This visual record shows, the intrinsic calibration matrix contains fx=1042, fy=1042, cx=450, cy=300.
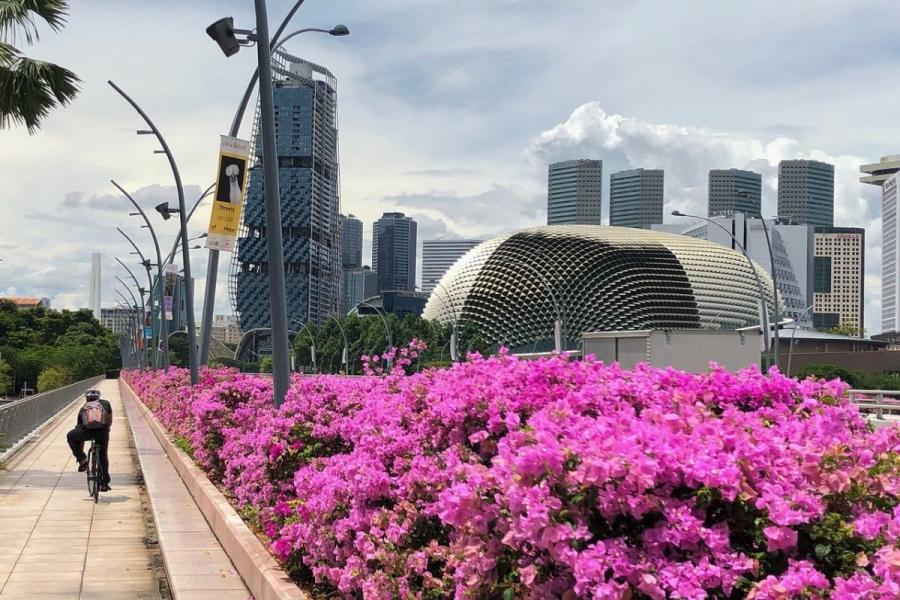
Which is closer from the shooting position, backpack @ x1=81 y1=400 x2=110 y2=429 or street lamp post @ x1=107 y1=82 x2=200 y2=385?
backpack @ x1=81 y1=400 x2=110 y2=429

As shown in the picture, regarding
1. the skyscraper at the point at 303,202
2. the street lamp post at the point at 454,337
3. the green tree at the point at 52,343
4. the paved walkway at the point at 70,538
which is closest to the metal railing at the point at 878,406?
Result: the street lamp post at the point at 454,337

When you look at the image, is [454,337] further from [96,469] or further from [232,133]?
[96,469]

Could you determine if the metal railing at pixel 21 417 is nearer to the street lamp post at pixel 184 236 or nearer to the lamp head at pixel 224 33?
the street lamp post at pixel 184 236

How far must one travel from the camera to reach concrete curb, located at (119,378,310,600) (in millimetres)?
7266

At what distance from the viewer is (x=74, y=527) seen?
13281 mm

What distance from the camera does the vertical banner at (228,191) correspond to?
17.8 meters

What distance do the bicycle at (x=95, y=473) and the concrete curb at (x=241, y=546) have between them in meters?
1.47

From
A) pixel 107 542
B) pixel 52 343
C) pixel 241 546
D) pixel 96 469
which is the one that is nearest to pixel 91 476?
pixel 96 469

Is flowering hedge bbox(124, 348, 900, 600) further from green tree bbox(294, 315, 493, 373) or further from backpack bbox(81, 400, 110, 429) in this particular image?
green tree bbox(294, 315, 493, 373)

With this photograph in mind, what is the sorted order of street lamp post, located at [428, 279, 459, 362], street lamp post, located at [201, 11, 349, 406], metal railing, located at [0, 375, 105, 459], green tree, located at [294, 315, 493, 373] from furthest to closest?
green tree, located at [294, 315, 493, 373] → street lamp post, located at [428, 279, 459, 362] → metal railing, located at [0, 375, 105, 459] → street lamp post, located at [201, 11, 349, 406]

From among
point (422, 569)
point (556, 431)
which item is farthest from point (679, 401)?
point (422, 569)

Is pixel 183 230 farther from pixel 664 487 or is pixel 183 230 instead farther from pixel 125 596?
pixel 664 487

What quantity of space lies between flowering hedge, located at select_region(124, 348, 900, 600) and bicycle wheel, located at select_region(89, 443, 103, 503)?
921 cm

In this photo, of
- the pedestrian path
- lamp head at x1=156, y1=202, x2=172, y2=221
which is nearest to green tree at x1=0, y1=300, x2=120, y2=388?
lamp head at x1=156, y1=202, x2=172, y2=221
